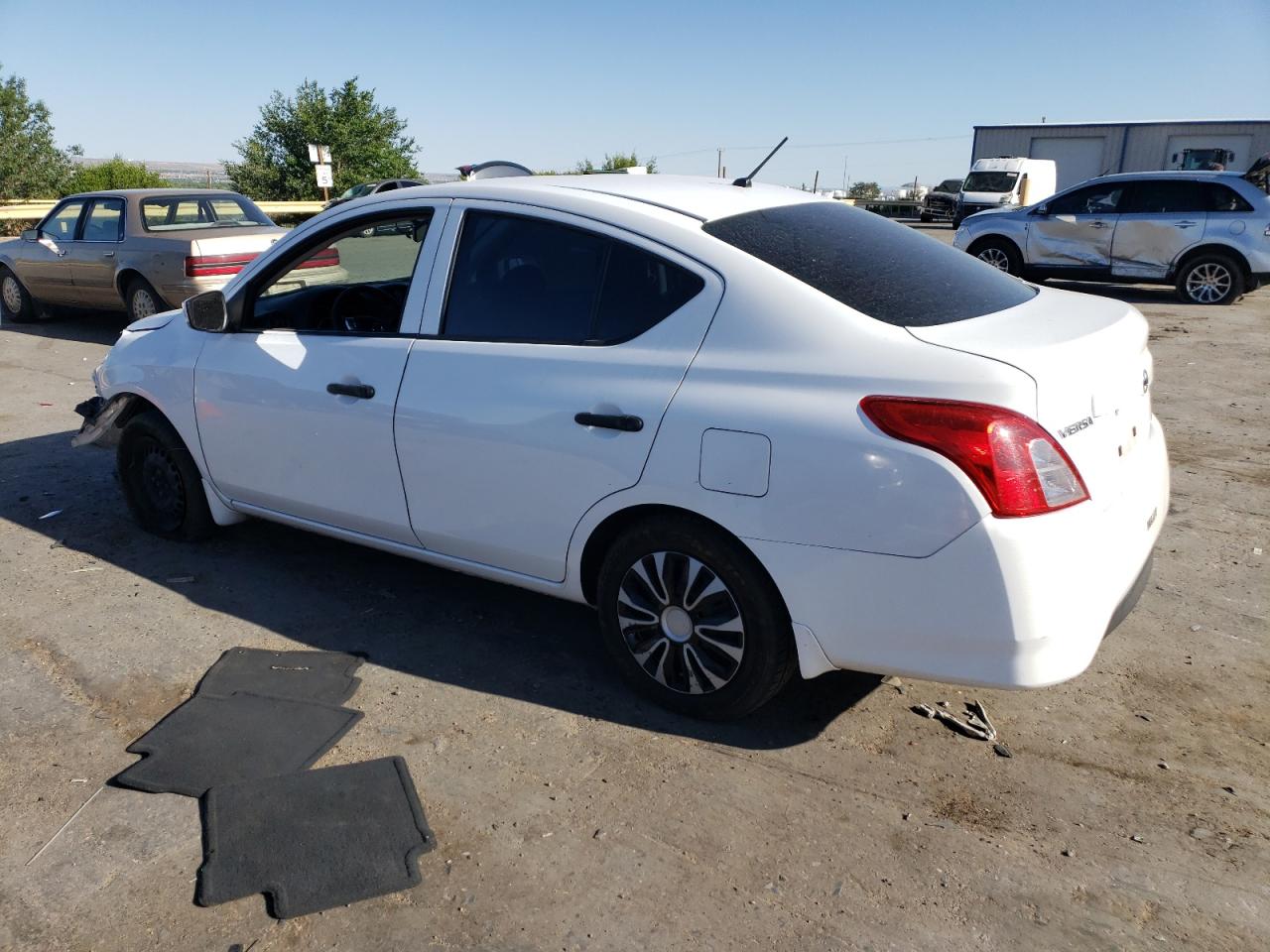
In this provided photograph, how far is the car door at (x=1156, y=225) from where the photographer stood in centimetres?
1346

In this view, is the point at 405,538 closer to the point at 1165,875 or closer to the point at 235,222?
the point at 1165,875

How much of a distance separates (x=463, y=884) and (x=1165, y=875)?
1.85 meters

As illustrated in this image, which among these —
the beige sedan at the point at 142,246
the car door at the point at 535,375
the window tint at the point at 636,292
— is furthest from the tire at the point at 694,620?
the beige sedan at the point at 142,246

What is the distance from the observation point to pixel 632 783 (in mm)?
3072

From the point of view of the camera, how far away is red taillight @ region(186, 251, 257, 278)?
33.7ft

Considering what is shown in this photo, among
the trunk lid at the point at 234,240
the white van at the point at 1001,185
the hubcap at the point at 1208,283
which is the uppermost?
the white van at the point at 1001,185

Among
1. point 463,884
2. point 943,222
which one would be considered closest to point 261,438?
point 463,884

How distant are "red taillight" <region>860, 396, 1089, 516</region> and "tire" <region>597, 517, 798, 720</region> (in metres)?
0.68

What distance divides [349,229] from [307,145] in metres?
43.3

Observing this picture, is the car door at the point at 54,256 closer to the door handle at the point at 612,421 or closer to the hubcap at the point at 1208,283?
the door handle at the point at 612,421

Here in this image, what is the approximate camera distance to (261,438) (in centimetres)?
427

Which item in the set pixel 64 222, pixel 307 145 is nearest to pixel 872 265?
pixel 64 222

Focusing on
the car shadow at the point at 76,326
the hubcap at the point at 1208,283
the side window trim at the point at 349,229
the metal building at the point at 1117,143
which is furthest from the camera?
the metal building at the point at 1117,143

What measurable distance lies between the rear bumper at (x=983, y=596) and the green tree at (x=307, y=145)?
43339mm
